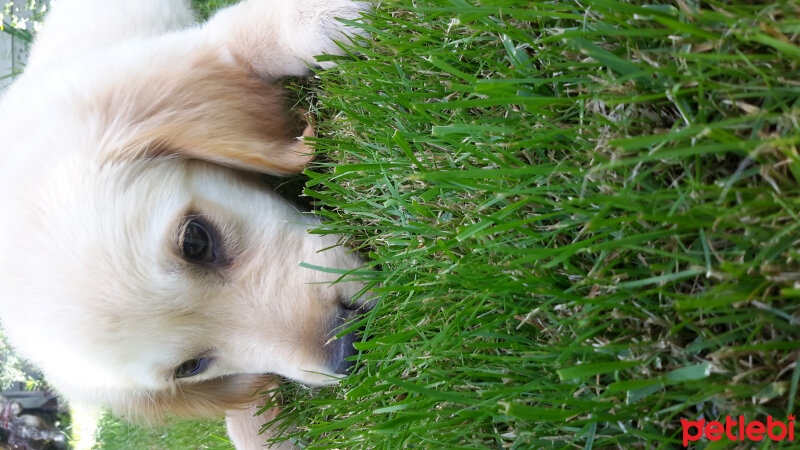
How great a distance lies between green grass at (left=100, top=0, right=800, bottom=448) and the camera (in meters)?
0.81

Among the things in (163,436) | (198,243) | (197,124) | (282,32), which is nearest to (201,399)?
(198,243)

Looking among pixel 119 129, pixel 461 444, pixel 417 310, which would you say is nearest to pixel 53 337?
pixel 119 129

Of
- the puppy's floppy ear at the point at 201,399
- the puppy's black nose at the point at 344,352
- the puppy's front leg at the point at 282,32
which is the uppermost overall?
the puppy's front leg at the point at 282,32

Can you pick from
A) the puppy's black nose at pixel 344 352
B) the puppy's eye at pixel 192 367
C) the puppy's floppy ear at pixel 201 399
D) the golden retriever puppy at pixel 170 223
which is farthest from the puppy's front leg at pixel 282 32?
the puppy's floppy ear at pixel 201 399

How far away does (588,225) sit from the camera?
939 mm

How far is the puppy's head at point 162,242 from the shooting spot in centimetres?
171

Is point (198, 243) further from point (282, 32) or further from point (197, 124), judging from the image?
point (282, 32)

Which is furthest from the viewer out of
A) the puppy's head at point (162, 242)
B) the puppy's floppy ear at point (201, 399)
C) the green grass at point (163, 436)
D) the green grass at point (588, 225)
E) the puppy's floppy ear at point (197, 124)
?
the green grass at point (163, 436)

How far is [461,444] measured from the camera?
1267mm

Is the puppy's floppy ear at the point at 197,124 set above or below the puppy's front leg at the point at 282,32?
below

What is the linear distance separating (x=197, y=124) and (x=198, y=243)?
388 millimetres

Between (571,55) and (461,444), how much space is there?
820mm

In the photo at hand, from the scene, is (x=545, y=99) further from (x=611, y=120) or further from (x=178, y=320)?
(x=178, y=320)

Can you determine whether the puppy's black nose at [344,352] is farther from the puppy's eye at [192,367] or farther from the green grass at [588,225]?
the puppy's eye at [192,367]
